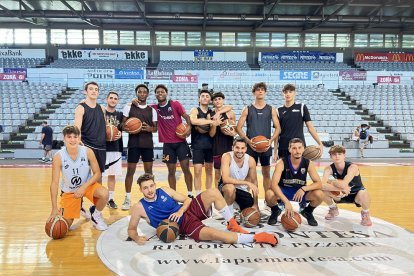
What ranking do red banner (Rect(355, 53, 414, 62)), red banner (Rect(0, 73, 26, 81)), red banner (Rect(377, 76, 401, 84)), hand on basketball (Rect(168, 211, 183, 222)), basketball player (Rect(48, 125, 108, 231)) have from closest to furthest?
hand on basketball (Rect(168, 211, 183, 222)) → basketball player (Rect(48, 125, 108, 231)) → red banner (Rect(0, 73, 26, 81)) → red banner (Rect(377, 76, 401, 84)) → red banner (Rect(355, 53, 414, 62))

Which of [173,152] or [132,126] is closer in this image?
[132,126]

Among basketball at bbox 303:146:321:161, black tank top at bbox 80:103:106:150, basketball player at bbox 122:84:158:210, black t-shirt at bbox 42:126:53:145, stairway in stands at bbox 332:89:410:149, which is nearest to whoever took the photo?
black tank top at bbox 80:103:106:150

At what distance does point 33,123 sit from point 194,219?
1204 cm

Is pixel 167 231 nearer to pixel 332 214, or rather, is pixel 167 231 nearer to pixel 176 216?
pixel 176 216

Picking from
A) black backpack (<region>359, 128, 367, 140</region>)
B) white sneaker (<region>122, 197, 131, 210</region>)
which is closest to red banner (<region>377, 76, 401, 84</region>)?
black backpack (<region>359, 128, 367, 140</region>)

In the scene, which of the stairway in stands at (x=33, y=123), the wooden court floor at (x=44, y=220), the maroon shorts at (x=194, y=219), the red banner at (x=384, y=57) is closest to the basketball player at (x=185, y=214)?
the maroon shorts at (x=194, y=219)

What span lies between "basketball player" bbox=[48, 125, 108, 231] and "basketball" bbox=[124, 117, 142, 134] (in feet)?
2.58

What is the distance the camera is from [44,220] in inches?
156

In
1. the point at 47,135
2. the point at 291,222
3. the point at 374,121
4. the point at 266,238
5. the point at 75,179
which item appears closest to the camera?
the point at 266,238

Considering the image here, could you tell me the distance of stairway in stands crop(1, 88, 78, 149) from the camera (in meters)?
11.5

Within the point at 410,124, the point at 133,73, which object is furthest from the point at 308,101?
the point at 133,73

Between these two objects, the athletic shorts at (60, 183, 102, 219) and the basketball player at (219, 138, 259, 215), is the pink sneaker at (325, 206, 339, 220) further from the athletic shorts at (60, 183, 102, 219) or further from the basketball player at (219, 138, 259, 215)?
the athletic shorts at (60, 183, 102, 219)

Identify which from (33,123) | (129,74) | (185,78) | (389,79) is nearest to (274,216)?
(33,123)

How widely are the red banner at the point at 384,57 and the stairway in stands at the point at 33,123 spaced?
18306mm
